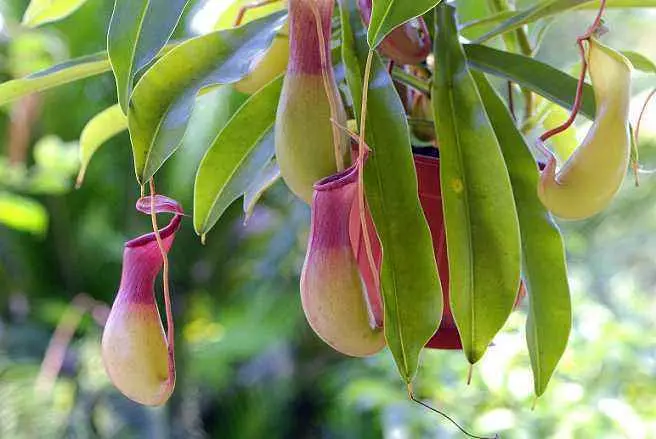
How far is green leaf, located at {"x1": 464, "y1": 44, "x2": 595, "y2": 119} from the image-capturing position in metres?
0.52

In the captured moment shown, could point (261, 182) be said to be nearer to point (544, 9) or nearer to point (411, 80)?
point (411, 80)

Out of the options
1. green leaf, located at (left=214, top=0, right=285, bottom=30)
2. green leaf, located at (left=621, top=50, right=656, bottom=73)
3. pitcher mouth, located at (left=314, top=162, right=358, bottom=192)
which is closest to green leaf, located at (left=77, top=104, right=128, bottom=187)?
green leaf, located at (left=214, top=0, right=285, bottom=30)

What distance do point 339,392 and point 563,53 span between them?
131 centimetres

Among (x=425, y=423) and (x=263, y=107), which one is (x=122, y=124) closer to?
(x=263, y=107)

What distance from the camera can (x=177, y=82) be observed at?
16.7 inches

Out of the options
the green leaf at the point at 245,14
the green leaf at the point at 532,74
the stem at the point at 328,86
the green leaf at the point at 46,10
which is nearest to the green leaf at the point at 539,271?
the green leaf at the point at 532,74

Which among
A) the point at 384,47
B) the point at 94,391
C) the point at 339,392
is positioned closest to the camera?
the point at 384,47

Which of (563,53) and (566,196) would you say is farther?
(563,53)

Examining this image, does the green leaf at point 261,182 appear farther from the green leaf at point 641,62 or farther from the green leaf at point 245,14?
the green leaf at point 641,62

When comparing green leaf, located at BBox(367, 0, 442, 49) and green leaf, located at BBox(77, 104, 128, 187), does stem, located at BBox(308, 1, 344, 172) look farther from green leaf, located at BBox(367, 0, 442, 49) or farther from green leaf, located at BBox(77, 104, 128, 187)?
green leaf, located at BBox(77, 104, 128, 187)

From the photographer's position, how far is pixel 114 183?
1.57 m

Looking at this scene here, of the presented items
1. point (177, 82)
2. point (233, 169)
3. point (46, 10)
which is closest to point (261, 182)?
point (233, 169)

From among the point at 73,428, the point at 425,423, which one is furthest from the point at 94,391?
the point at 425,423

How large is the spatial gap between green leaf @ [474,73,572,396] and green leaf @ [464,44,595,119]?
0.05 metres
